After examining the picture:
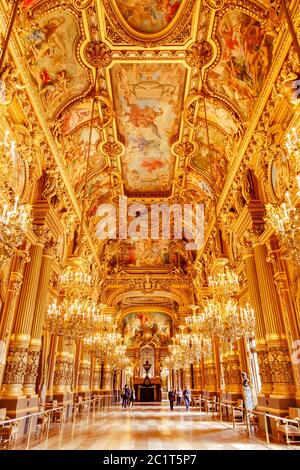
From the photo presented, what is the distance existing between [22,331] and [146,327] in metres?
28.5

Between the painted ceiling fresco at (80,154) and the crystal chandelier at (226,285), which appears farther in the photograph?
the painted ceiling fresco at (80,154)

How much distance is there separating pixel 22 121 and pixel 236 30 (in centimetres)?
699

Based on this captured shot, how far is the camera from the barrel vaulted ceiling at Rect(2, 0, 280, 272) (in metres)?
8.93

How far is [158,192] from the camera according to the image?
18094 millimetres

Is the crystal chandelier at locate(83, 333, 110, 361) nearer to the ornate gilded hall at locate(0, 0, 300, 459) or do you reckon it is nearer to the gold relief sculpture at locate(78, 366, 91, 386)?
the ornate gilded hall at locate(0, 0, 300, 459)

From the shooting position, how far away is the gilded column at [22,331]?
8469 millimetres

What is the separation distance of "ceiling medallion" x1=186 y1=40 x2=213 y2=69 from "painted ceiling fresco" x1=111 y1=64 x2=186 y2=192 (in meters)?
0.62

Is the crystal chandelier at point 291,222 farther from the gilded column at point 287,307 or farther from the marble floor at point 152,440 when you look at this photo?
the marble floor at point 152,440

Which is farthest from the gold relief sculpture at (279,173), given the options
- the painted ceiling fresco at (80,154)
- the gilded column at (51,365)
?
the gilded column at (51,365)

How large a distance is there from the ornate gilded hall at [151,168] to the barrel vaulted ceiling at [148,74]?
0.17 ft

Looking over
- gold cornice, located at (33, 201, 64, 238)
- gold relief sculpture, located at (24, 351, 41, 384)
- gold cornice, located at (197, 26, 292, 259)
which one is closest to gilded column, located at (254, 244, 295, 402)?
gold cornice, located at (197, 26, 292, 259)

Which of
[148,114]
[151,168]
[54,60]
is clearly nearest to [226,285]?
[148,114]

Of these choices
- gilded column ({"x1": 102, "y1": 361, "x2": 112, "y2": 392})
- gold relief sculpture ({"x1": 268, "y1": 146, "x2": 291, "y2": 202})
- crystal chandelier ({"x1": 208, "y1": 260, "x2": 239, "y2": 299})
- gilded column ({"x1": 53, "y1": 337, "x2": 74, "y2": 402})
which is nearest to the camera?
gold relief sculpture ({"x1": 268, "y1": 146, "x2": 291, "y2": 202})

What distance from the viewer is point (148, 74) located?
11.1 meters
